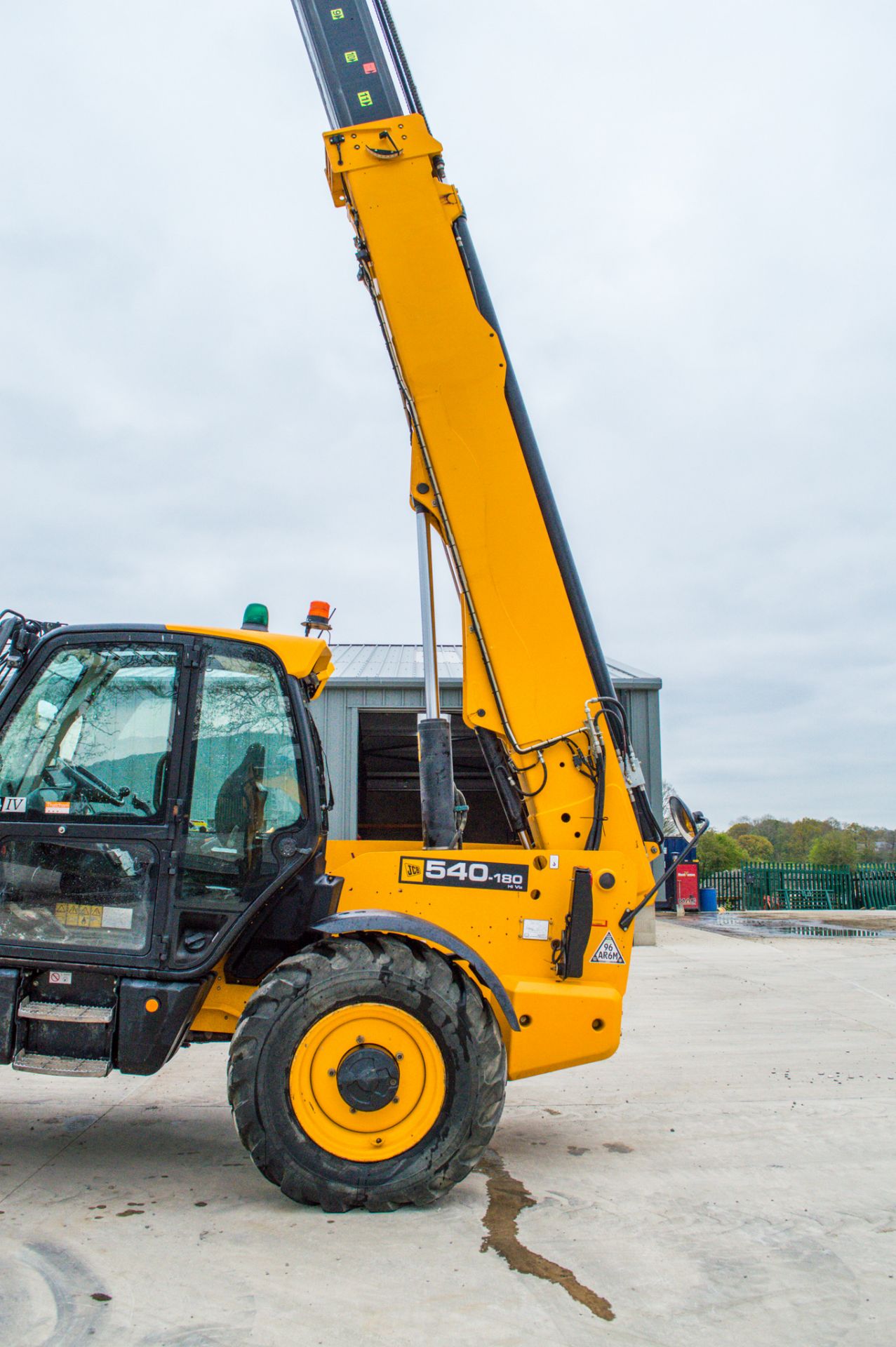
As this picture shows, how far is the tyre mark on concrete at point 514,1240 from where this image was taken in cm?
287

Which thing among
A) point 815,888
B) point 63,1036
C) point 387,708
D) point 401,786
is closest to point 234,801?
point 63,1036

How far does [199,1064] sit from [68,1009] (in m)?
2.76

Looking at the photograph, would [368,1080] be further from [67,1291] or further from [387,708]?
[387,708]

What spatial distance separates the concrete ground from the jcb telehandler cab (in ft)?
1.33

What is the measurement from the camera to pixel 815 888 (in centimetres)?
2683

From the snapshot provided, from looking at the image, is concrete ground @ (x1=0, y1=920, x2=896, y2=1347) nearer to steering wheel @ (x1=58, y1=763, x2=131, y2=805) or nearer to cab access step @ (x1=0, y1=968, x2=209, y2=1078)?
cab access step @ (x1=0, y1=968, x2=209, y2=1078)

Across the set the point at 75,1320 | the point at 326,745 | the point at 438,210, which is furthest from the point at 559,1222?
the point at 326,745

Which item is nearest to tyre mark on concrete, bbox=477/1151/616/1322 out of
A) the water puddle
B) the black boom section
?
the black boom section

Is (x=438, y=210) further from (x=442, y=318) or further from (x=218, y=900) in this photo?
(x=218, y=900)

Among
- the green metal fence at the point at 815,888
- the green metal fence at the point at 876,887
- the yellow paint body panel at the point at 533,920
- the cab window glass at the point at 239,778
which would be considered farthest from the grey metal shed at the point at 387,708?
the green metal fence at the point at 876,887

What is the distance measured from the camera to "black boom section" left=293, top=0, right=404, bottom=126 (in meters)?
4.64

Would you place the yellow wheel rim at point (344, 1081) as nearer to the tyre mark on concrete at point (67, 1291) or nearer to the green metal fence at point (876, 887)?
the tyre mark on concrete at point (67, 1291)

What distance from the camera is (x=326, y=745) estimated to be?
49.9 feet

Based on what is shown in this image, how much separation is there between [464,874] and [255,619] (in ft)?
4.85
